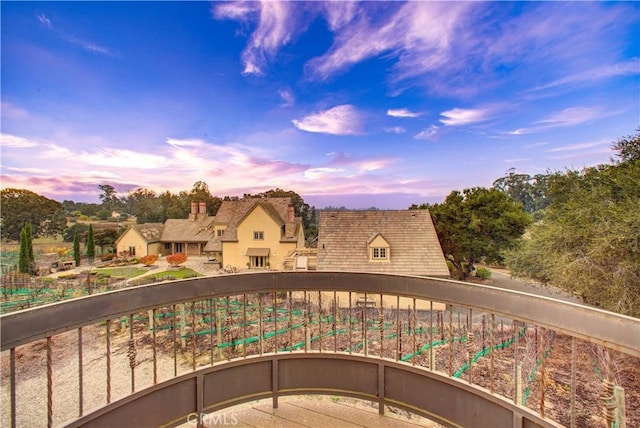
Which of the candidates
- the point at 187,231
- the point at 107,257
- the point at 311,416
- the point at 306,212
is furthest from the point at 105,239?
the point at 311,416

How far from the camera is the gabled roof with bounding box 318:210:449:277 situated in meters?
12.1

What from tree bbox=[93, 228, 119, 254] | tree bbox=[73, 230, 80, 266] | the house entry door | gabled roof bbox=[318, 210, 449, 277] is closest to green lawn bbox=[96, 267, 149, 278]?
tree bbox=[73, 230, 80, 266]

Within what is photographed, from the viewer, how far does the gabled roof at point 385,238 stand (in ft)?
39.6

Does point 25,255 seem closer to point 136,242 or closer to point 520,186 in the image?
point 136,242

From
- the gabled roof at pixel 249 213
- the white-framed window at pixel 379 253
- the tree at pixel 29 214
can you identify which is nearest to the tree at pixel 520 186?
the gabled roof at pixel 249 213

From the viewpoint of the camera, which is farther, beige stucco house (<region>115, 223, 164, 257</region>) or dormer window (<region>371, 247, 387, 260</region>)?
beige stucco house (<region>115, 223, 164, 257</region>)

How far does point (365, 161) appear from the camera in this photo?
1477 centimetres

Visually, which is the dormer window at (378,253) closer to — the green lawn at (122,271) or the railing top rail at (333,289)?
the railing top rail at (333,289)

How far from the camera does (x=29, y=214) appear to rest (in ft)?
82.1

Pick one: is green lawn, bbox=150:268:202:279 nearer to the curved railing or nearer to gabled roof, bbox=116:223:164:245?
gabled roof, bbox=116:223:164:245

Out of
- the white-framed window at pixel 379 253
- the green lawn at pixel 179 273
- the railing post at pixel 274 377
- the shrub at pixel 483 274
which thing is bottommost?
the shrub at pixel 483 274

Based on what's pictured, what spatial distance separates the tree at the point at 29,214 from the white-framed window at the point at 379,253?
27637 millimetres

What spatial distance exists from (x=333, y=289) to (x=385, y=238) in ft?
36.5

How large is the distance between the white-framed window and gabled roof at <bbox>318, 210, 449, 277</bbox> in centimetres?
25
